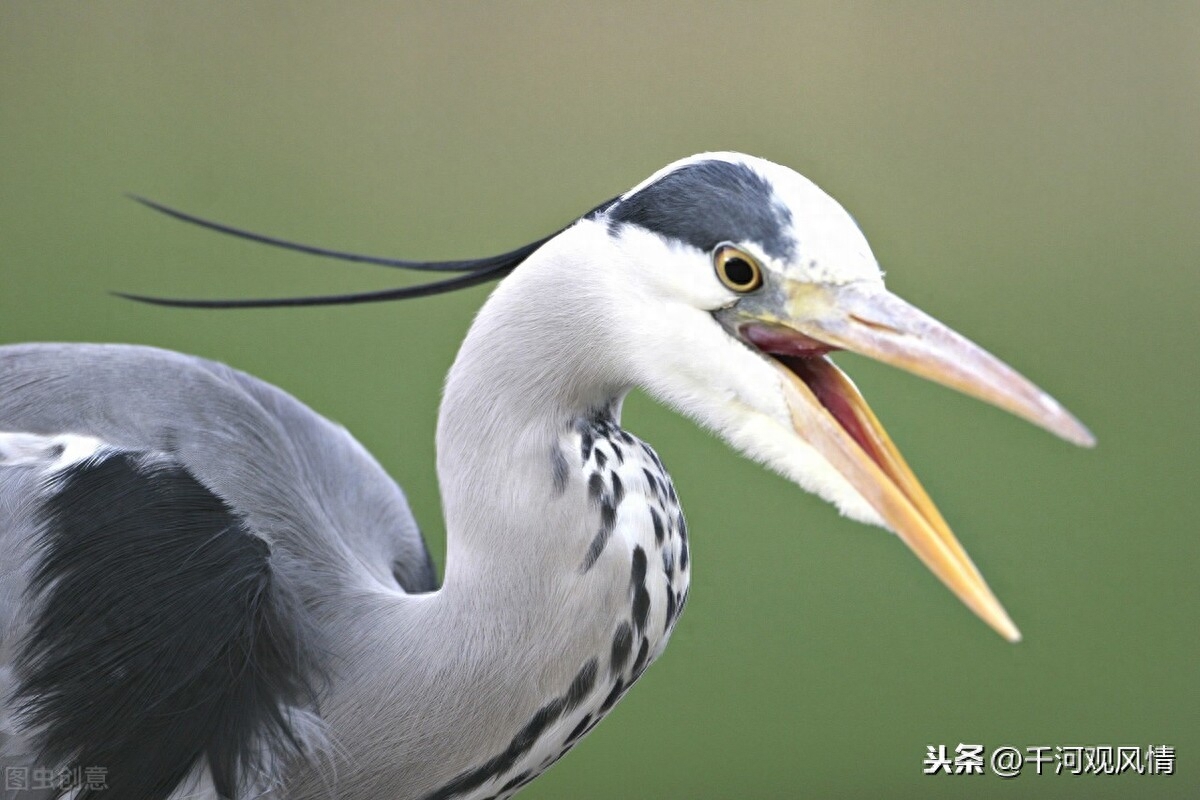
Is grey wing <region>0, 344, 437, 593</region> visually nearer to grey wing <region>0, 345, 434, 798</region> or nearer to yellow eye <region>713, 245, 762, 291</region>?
grey wing <region>0, 345, 434, 798</region>

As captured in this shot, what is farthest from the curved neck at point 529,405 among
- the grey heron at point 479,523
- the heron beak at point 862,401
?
the heron beak at point 862,401

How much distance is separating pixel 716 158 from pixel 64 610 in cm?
49

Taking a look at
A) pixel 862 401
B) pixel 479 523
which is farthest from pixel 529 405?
pixel 862 401

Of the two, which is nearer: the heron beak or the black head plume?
the heron beak

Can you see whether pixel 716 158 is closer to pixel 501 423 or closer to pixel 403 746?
pixel 501 423

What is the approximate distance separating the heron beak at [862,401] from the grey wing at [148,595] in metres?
0.34

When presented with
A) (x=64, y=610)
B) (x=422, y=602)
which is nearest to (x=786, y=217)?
(x=422, y=602)

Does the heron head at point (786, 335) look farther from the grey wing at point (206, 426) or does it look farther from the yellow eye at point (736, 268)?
the grey wing at point (206, 426)

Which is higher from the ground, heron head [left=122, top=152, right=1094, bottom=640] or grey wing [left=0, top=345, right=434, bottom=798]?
heron head [left=122, top=152, right=1094, bottom=640]

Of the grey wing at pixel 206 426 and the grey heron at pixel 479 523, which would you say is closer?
the grey heron at pixel 479 523

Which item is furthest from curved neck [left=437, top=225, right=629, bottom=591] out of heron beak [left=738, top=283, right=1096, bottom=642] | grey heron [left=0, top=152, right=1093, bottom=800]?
heron beak [left=738, top=283, right=1096, bottom=642]

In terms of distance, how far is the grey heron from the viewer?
680 millimetres

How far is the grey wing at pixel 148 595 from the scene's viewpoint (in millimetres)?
791

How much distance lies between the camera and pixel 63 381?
885 millimetres
